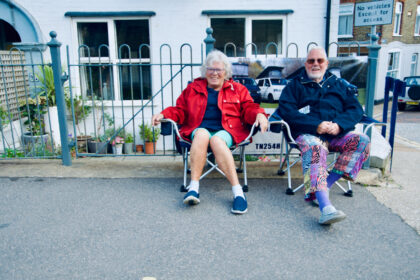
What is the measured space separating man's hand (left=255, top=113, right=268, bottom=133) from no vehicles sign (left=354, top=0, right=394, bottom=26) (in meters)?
2.97

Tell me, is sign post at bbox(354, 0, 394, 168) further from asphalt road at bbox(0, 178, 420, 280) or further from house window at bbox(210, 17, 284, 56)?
house window at bbox(210, 17, 284, 56)

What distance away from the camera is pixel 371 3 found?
5273mm

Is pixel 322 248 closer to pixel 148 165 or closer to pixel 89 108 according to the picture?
pixel 148 165

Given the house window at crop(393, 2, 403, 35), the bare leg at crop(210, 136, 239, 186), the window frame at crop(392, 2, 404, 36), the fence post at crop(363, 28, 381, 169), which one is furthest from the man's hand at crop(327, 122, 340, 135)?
the house window at crop(393, 2, 403, 35)

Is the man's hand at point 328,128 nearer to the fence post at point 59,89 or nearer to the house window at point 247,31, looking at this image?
the fence post at point 59,89

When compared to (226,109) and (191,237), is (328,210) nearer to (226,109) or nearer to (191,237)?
(191,237)

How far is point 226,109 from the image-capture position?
3695 millimetres

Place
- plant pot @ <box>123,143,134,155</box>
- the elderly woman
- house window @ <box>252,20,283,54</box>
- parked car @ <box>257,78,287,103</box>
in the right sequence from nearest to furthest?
1. the elderly woman
2. parked car @ <box>257,78,287,103</box>
3. plant pot @ <box>123,143,134,155</box>
4. house window @ <box>252,20,283,54</box>

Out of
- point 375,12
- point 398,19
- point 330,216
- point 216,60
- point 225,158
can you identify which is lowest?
point 330,216

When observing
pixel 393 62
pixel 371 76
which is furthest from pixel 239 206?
pixel 393 62

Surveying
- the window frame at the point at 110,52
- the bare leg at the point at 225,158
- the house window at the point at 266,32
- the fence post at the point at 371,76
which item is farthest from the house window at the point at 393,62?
the bare leg at the point at 225,158

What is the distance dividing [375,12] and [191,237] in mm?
4430

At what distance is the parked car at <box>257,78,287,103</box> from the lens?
4.21 metres

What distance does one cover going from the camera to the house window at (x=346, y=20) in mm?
17805
